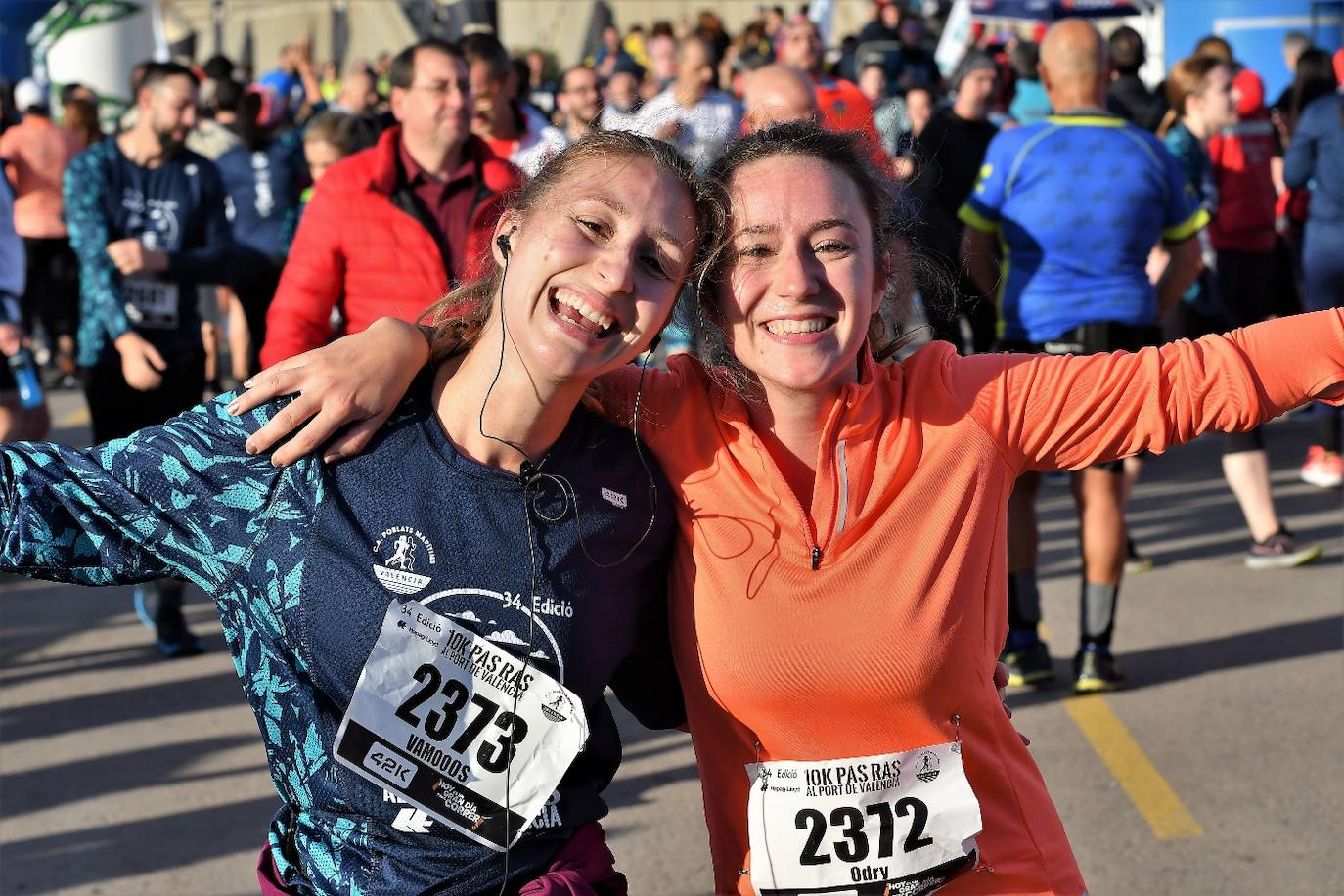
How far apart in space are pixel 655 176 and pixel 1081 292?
3.56 meters

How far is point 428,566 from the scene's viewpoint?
92.5 inches

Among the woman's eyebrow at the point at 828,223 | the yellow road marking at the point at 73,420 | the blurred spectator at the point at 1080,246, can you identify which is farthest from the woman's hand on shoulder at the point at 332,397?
the yellow road marking at the point at 73,420

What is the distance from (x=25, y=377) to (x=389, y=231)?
7.36 ft

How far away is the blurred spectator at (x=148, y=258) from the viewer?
19.9 feet

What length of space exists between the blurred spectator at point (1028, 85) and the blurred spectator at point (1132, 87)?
0.68 meters

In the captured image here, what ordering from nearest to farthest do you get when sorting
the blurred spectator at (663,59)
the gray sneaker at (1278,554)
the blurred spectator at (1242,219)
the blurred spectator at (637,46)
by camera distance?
the gray sneaker at (1278,554)
the blurred spectator at (1242,219)
the blurred spectator at (663,59)
the blurred spectator at (637,46)

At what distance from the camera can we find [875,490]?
2.47 meters

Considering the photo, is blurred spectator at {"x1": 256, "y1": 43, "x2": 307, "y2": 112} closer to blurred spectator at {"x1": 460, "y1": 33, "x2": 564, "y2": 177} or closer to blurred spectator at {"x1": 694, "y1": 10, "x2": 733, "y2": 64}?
blurred spectator at {"x1": 694, "y1": 10, "x2": 733, "y2": 64}

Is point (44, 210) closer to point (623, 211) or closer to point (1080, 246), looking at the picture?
point (1080, 246)

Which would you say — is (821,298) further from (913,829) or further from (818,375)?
(913,829)

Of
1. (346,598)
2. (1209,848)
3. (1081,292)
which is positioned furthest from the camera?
(1081,292)

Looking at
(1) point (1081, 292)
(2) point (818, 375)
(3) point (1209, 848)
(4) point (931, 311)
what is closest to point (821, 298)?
(2) point (818, 375)

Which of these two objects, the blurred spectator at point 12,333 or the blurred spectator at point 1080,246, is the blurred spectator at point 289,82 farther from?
the blurred spectator at point 1080,246

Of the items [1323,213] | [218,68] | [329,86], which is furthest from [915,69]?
[329,86]
